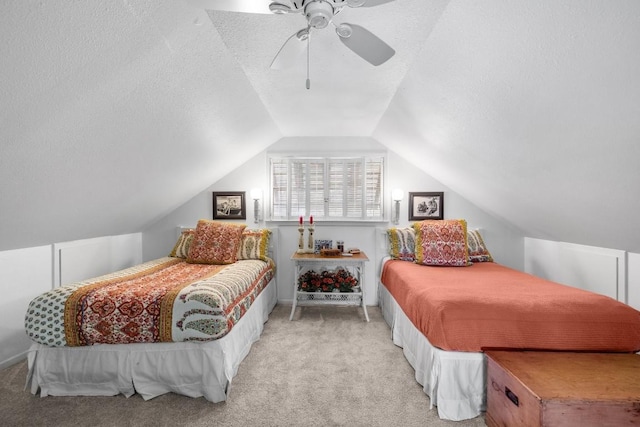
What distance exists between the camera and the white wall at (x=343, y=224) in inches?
152

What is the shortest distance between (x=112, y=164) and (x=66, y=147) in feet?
1.42

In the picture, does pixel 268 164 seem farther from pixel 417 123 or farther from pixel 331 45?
pixel 331 45

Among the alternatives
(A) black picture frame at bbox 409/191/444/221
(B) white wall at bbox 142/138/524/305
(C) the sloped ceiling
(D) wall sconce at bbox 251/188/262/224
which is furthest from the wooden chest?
(D) wall sconce at bbox 251/188/262/224

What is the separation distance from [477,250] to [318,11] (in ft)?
10.3

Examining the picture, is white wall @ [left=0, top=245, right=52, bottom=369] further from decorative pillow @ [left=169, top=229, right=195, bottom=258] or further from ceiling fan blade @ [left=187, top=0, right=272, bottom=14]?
ceiling fan blade @ [left=187, top=0, right=272, bottom=14]

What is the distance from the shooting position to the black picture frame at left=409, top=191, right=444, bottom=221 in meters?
3.91

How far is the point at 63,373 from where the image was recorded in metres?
1.93

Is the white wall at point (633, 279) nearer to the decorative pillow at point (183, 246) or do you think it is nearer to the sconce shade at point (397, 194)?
the sconce shade at point (397, 194)

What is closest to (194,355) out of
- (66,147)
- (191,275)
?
(191,275)

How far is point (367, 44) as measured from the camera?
4.63ft

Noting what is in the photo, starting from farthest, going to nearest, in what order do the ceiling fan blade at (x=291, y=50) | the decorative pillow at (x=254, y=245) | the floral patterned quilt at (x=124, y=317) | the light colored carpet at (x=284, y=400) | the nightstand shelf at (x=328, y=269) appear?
1. the decorative pillow at (x=254, y=245)
2. the nightstand shelf at (x=328, y=269)
3. the floral patterned quilt at (x=124, y=317)
4. the light colored carpet at (x=284, y=400)
5. the ceiling fan blade at (x=291, y=50)

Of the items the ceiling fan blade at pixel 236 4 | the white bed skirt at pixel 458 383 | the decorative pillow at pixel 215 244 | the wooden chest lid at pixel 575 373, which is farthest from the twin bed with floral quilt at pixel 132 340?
the wooden chest lid at pixel 575 373

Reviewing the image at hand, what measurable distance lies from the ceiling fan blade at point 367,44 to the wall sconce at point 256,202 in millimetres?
2581

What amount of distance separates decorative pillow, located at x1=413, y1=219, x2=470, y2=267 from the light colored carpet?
1.06 m
